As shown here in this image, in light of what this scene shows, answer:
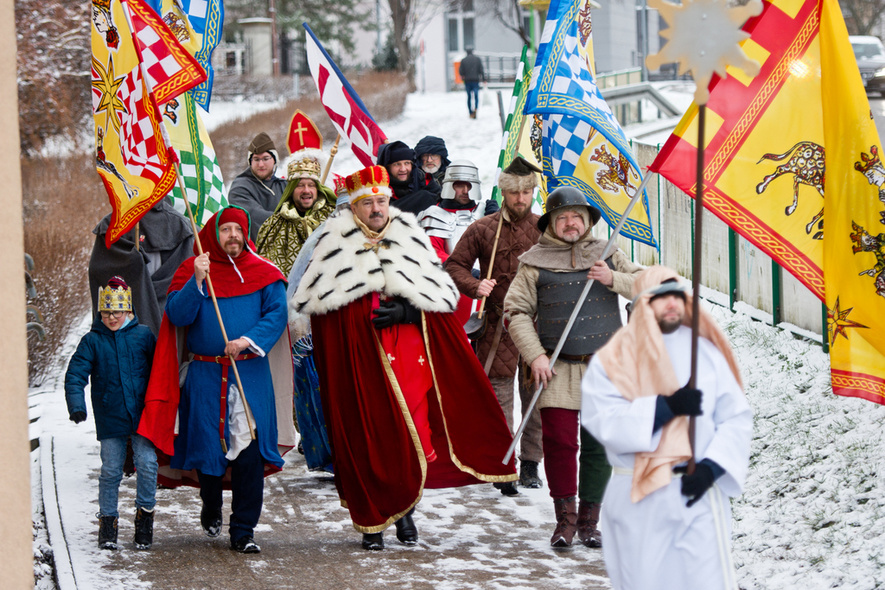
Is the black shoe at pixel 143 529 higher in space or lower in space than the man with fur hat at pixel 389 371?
lower

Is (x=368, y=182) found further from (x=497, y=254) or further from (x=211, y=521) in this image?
(x=211, y=521)

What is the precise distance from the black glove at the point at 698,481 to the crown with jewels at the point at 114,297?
3486mm

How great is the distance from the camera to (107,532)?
6363 mm

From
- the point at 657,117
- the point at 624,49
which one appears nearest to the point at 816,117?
the point at 657,117

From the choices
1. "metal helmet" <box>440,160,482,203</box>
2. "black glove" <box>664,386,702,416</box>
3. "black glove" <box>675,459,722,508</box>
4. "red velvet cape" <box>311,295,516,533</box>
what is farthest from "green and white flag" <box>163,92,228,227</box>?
"black glove" <box>675,459,722,508</box>

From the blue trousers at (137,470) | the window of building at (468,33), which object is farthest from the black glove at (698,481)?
the window of building at (468,33)

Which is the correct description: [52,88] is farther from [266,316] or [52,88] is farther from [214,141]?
[266,316]

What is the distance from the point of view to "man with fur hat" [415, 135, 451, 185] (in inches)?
364

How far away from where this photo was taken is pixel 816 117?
5.59m

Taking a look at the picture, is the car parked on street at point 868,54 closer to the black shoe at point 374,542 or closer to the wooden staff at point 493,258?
the wooden staff at point 493,258

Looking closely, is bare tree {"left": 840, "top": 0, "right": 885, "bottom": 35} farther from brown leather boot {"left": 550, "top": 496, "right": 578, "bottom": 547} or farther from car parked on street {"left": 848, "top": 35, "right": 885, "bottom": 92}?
brown leather boot {"left": 550, "top": 496, "right": 578, "bottom": 547}

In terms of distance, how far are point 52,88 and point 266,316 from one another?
1362cm

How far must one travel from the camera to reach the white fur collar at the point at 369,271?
21.2 ft

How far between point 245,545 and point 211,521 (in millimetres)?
392
